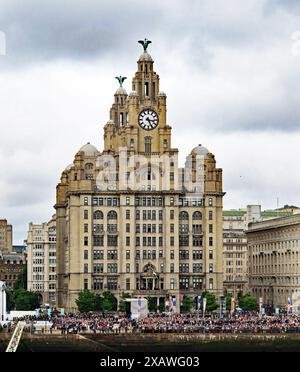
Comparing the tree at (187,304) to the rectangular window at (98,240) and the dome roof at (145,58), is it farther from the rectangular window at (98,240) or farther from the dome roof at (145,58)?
the dome roof at (145,58)

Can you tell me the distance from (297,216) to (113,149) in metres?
15.3

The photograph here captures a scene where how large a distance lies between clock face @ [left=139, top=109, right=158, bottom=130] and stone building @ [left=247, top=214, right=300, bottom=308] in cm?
1285

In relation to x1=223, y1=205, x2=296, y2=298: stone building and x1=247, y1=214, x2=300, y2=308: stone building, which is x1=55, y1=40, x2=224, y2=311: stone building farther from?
x1=223, y1=205, x2=296, y2=298: stone building

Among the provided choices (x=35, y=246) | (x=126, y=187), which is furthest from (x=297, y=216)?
(x=35, y=246)

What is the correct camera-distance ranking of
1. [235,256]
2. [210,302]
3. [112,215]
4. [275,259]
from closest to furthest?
[210,302] → [112,215] → [275,259] → [235,256]

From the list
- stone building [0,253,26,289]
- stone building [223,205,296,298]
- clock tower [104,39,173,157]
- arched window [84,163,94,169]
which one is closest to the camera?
clock tower [104,39,173,157]

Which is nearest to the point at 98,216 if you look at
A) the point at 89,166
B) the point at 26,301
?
the point at 89,166

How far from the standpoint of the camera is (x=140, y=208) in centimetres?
7581

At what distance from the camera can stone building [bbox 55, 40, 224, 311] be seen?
246 feet

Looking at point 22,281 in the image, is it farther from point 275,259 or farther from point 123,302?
point 123,302

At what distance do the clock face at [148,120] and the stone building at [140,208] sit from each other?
3.0 inches

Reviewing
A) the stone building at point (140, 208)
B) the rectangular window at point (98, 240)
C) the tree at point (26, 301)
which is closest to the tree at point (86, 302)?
the stone building at point (140, 208)

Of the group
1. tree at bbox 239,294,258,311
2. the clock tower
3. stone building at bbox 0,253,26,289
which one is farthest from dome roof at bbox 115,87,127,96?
stone building at bbox 0,253,26,289

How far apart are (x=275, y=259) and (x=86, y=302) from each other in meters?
18.1
